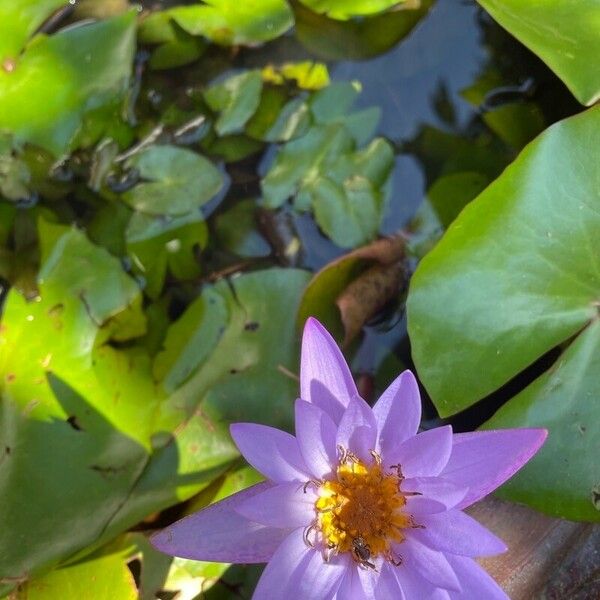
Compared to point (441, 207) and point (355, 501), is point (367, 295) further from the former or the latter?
point (355, 501)

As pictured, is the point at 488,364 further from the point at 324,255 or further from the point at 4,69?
the point at 4,69

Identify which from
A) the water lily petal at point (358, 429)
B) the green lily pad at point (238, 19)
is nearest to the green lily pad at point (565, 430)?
the water lily petal at point (358, 429)

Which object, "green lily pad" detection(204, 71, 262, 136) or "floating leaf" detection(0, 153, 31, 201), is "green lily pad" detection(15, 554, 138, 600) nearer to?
"floating leaf" detection(0, 153, 31, 201)

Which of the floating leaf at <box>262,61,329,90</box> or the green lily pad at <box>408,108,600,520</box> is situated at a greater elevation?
the floating leaf at <box>262,61,329,90</box>

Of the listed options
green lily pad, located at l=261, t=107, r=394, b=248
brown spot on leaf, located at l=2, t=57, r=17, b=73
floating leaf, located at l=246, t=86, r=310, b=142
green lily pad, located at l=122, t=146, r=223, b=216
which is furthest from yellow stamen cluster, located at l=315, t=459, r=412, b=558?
brown spot on leaf, located at l=2, t=57, r=17, b=73

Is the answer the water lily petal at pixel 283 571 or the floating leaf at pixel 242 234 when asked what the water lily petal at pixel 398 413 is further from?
the floating leaf at pixel 242 234

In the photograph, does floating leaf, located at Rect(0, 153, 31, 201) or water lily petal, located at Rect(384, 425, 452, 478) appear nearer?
water lily petal, located at Rect(384, 425, 452, 478)
